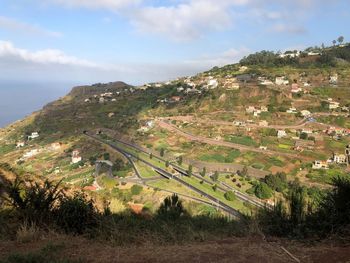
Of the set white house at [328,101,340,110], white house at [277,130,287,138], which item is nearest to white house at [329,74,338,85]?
white house at [328,101,340,110]

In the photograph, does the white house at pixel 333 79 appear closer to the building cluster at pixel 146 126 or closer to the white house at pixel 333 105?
the white house at pixel 333 105

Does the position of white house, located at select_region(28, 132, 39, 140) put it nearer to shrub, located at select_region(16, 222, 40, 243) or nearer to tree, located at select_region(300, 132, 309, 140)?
tree, located at select_region(300, 132, 309, 140)

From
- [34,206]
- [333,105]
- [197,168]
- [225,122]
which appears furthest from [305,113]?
[34,206]

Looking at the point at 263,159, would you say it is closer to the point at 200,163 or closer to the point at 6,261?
the point at 200,163

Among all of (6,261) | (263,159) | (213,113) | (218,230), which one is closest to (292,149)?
(263,159)

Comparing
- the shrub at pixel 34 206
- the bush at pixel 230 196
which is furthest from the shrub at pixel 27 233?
the bush at pixel 230 196

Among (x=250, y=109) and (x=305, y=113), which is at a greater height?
(x=250, y=109)

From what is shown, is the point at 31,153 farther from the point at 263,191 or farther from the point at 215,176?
the point at 263,191
